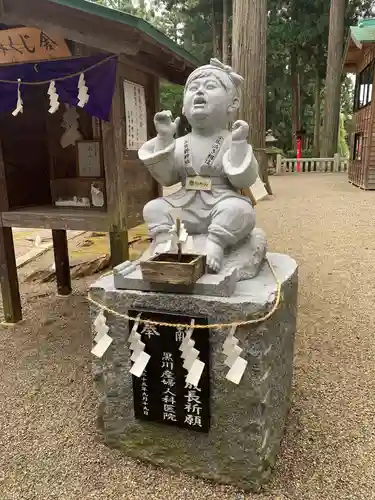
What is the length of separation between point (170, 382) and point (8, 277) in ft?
7.80

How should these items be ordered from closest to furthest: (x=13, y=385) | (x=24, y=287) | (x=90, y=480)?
(x=90, y=480), (x=13, y=385), (x=24, y=287)

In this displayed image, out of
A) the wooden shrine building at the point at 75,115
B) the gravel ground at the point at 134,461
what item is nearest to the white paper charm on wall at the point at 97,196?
the wooden shrine building at the point at 75,115

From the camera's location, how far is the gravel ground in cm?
205

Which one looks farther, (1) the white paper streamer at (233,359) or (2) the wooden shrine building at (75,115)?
(2) the wooden shrine building at (75,115)

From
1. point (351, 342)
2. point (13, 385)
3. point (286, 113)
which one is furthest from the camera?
point (286, 113)

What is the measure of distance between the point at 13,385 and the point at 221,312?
186cm

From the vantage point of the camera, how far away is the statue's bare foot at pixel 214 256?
2105 millimetres

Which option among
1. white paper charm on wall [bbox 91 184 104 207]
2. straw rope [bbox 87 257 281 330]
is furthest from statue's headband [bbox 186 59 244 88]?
white paper charm on wall [bbox 91 184 104 207]

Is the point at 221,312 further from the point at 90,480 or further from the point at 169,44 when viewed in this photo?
the point at 169,44

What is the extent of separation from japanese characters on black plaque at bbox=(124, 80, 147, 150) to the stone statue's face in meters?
1.13

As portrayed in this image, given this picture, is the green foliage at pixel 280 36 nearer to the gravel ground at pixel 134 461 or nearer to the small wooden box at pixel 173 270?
the gravel ground at pixel 134 461

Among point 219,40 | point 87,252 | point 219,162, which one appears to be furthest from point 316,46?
point 219,162

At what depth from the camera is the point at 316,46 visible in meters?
18.9

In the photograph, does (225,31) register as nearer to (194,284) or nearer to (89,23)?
(89,23)
